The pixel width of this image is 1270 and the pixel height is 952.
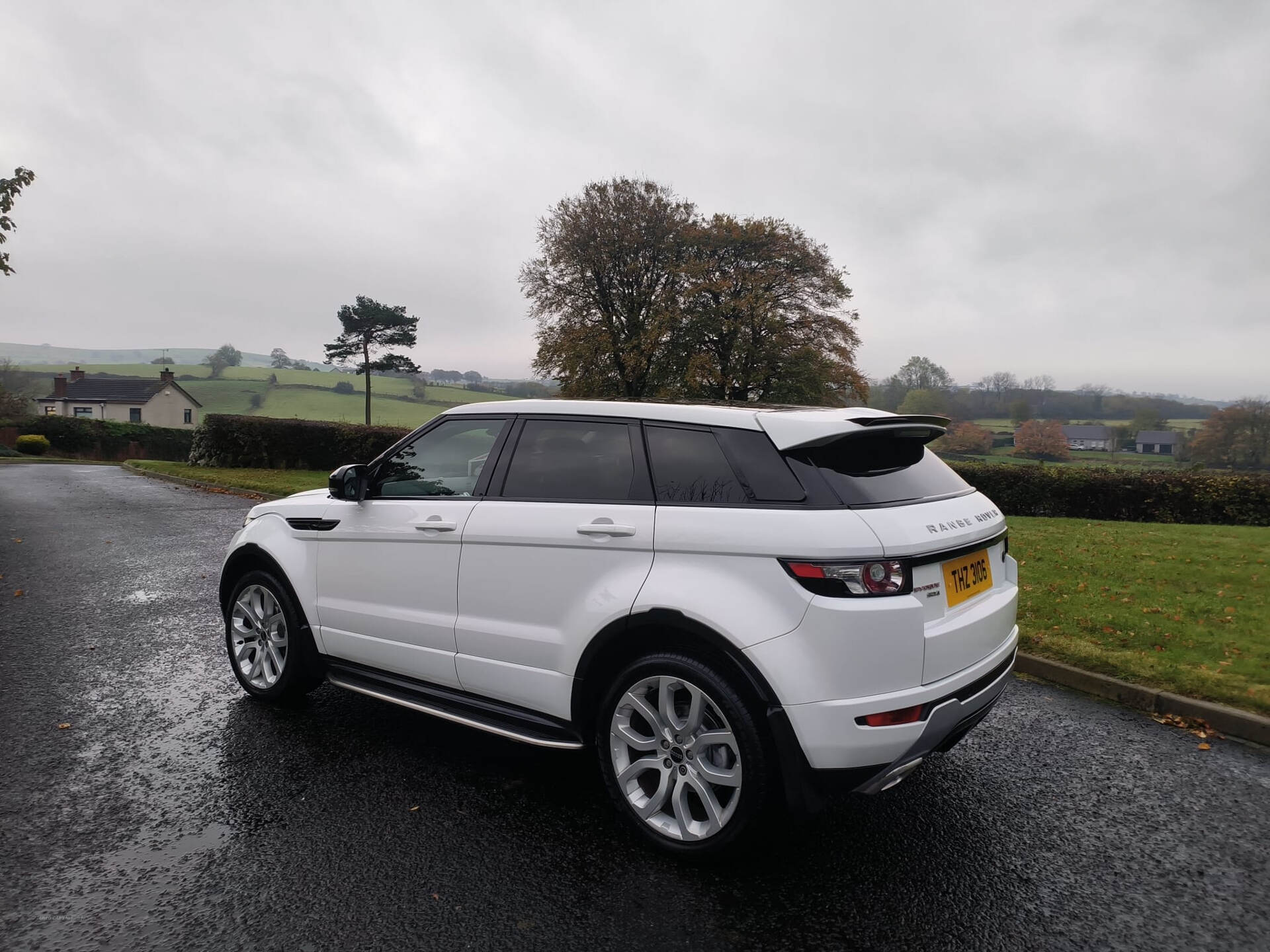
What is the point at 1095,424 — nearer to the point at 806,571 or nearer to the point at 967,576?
the point at 967,576

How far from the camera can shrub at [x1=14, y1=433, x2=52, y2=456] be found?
42.8 meters

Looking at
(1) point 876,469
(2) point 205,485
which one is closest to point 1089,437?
(2) point 205,485

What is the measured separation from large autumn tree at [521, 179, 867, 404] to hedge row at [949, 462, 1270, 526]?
16.2 metres

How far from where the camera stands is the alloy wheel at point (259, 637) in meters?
4.56

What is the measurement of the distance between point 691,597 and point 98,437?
53.9 metres

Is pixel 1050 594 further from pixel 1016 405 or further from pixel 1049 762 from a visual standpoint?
pixel 1016 405

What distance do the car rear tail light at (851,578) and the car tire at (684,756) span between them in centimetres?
51

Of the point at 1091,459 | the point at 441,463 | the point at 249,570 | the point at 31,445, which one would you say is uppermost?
the point at 441,463

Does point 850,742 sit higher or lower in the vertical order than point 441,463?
lower

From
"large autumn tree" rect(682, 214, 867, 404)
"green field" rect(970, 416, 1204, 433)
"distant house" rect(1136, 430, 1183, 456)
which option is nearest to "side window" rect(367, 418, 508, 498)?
"distant house" rect(1136, 430, 1183, 456)

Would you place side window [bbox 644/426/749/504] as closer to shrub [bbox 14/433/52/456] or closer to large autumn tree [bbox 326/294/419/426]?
shrub [bbox 14/433/52/456]

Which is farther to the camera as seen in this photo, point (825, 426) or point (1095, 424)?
point (1095, 424)

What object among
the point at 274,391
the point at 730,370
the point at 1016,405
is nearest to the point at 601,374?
the point at 730,370

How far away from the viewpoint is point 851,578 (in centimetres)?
265
